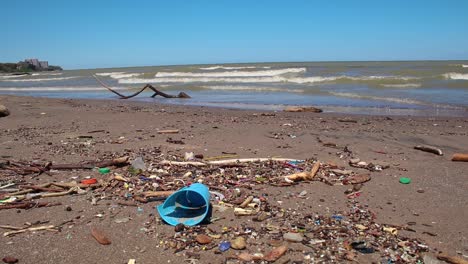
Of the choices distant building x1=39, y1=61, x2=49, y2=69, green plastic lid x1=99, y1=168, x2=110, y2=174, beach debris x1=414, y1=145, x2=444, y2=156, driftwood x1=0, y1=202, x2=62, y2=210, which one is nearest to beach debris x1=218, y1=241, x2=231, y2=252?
driftwood x1=0, y1=202, x2=62, y2=210

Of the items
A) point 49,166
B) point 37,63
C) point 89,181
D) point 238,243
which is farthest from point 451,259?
point 37,63

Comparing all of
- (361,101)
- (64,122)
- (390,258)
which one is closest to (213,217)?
(390,258)

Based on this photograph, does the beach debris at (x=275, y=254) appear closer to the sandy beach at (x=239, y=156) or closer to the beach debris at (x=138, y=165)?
the sandy beach at (x=239, y=156)

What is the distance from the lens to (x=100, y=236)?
11.6 ft

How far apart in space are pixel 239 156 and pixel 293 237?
120 inches

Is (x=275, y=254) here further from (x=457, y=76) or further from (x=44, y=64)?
(x=44, y=64)

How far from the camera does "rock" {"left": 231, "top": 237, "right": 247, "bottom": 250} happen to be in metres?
3.35

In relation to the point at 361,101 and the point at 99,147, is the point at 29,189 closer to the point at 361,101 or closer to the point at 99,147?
the point at 99,147

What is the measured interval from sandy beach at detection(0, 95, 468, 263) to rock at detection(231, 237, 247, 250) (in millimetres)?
57

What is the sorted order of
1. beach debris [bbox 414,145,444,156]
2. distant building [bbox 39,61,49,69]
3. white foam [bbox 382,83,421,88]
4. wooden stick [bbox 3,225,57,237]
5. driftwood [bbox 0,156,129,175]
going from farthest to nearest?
distant building [bbox 39,61,49,69]
white foam [bbox 382,83,421,88]
beach debris [bbox 414,145,444,156]
driftwood [bbox 0,156,129,175]
wooden stick [bbox 3,225,57,237]

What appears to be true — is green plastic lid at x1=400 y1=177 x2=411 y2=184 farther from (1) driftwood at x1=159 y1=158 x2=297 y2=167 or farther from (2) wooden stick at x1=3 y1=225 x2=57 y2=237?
(2) wooden stick at x1=3 y1=225 x2=57 y2=237

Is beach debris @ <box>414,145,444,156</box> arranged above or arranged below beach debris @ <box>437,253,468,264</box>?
above

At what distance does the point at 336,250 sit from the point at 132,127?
24.4 ft

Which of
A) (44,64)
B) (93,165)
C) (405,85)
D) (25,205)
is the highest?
(44,64)
